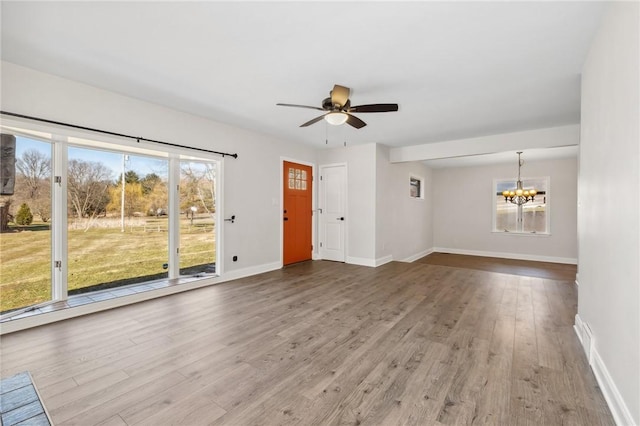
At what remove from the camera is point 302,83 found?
9.86 feet

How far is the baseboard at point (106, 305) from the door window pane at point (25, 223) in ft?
0.84

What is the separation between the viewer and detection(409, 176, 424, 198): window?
766 cm

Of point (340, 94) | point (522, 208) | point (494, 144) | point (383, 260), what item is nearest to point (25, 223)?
point (340, 94)

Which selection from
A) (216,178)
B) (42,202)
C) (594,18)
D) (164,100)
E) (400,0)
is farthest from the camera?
(216,178)

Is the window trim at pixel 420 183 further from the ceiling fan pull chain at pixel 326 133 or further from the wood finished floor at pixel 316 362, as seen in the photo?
the wood finished floor at pixel 316 362

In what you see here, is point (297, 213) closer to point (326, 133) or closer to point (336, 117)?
point (326, 133)

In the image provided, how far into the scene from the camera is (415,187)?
7.96 meters

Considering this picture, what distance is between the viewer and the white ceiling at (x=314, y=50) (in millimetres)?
1949

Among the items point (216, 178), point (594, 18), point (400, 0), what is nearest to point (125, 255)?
point (216, 178)

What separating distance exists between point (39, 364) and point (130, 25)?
2.67 meters

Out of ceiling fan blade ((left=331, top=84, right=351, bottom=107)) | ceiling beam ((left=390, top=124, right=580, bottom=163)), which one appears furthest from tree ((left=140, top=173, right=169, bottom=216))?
ceiling beam ((left=390, top=124, right=580, bottom=163))

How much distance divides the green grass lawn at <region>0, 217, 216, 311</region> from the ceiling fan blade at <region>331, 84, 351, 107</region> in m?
2.84

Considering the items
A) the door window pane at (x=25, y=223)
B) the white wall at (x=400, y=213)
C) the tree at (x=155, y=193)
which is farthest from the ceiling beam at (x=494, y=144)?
the door window pane at (x=25, y=223)

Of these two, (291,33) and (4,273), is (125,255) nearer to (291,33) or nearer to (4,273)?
(4,273)
